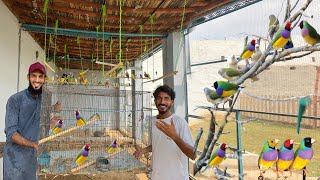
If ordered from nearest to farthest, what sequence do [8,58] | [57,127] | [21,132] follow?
[21,132]
[57,127]
[8,58]

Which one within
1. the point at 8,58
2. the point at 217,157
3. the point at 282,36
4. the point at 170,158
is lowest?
the point at 170,158

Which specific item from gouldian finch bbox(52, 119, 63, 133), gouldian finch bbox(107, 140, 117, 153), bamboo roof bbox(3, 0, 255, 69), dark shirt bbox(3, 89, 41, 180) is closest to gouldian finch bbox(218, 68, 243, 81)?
dark shirt bbox(3, 89, 41, 180)

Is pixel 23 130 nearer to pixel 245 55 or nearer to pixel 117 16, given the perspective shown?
pixel 245 55

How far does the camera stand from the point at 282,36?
1.68 ft

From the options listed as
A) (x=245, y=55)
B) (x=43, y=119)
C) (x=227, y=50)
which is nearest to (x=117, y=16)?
(x=227, y=50)

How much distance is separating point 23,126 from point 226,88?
1.69m

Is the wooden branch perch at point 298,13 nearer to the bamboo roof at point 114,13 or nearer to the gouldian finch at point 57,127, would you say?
the gouldian finch at point 57,127

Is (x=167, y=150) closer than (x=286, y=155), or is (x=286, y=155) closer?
(x=286, y=155)

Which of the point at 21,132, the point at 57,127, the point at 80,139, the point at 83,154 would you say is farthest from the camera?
the point at 80,139

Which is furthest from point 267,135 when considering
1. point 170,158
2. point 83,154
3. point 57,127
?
point 57,127

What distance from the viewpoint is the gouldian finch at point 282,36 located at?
1.66 ft

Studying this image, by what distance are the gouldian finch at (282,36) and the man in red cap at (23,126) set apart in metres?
1.56

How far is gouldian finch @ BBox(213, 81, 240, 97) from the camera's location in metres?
0.52

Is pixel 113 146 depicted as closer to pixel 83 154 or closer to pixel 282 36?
pixel 83 154
